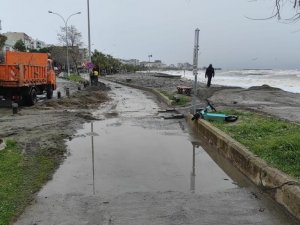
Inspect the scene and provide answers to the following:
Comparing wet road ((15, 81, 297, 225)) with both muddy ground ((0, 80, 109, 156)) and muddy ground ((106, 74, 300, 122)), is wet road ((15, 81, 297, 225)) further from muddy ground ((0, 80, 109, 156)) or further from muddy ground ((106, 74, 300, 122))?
muddy ground ((106, 74, 300, 122))

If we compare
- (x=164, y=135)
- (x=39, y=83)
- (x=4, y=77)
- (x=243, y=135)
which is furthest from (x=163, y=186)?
(x=39, y=83)

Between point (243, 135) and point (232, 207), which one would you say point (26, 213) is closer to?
point (232, 207)

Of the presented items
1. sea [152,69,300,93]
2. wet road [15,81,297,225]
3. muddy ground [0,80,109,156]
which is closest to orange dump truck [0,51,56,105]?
muddy ground [0,80,109,156]

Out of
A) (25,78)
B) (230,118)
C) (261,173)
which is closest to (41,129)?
(230,118)

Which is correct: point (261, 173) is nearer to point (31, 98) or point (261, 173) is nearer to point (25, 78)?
point (25, 78)

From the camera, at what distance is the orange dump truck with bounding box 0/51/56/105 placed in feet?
65.9

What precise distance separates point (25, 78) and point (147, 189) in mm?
15766

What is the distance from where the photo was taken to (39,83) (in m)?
23.7

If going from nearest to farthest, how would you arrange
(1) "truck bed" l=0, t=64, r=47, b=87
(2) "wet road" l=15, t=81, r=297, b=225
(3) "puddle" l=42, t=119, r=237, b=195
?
(2) "wet road" l=15, t=81, r=297, b=225, (3) "puddle" l=42, t=119, r=237, b=195, (1) "truck bed" l=0, t=64, r=47, b=87

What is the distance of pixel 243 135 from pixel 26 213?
5.49m

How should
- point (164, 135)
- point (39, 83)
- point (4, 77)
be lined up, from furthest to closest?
point (39, 83)
point (4, 77)
point (164, 135)

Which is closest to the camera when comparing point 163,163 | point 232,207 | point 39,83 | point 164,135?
point 232,207

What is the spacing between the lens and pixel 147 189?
21.4ft

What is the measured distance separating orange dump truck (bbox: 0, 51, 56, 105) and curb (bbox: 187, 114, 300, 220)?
1273 centimetres
